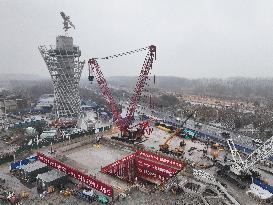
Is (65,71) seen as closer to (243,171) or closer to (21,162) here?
(21,162)

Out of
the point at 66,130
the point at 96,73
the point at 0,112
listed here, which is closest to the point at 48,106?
the point at 0,112

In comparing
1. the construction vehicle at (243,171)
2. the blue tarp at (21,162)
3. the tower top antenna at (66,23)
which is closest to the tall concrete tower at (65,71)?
the tower top antenna at (66,23)

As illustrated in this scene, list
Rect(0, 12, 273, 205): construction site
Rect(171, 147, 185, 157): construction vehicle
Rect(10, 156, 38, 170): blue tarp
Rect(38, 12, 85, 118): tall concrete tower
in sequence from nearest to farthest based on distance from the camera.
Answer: Rect(0, 12, 273, 205): construction site < Rect(10, 156, 38, 170): blue tarp < Rect(171, 147, 185, 157): construction vehicle < Rect(38, 12, 85, 118): tall concrete tower

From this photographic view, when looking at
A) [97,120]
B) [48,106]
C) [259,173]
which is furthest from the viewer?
[48,106]

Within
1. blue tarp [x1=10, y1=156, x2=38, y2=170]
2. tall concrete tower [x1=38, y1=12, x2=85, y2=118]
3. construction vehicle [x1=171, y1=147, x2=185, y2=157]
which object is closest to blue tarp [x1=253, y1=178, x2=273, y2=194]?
construction vehicle [x1=171, y1=147, x2=185, y2=157]

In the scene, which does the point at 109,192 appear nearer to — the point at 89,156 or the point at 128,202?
the point at 128,202

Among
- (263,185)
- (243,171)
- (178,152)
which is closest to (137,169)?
(178,152)

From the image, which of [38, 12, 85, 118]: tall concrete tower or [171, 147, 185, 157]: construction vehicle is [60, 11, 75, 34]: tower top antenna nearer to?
[38, 12, 85, 118]: tall concrete tower
